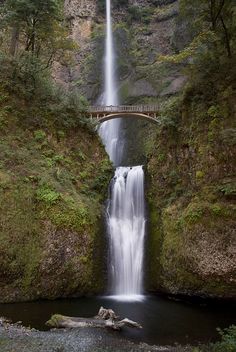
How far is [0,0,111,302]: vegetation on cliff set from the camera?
14.2 meters

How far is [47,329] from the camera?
10.5 metres

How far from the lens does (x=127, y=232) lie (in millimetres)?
17484

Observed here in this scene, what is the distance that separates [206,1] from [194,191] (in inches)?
398

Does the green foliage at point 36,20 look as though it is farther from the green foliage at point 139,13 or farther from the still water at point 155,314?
the green foliage at point 139,13

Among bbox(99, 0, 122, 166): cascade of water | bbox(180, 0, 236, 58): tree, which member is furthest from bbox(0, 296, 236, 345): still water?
bbox(99, 0, 122, 166): cascade of water

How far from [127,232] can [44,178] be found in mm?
5036

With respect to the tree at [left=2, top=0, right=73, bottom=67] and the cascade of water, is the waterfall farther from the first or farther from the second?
the tree at [left=2, top=0, right=73, bottom=67]

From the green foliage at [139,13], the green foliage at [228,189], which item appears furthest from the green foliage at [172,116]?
the green foliage at [139,13]

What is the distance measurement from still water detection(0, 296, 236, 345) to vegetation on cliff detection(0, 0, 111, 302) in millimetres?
1072

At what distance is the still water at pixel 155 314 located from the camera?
10570 millimetres

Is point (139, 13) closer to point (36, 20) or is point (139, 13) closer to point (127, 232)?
point (36, 20)

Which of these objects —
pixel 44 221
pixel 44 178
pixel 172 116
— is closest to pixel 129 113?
pixel 172 116

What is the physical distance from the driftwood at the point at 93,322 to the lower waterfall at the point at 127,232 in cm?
385

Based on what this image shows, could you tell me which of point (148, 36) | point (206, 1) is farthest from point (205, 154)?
point (148, 36)
